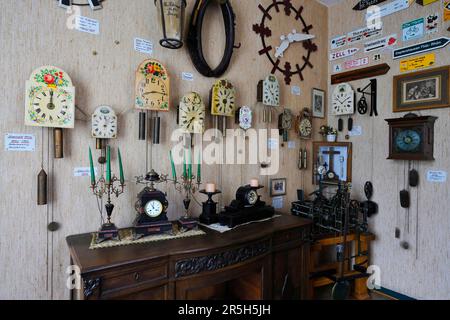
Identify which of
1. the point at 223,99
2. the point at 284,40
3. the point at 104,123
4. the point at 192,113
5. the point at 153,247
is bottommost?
the point at 153,247

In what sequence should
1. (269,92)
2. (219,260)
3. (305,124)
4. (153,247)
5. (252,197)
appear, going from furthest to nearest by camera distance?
1. (305,124)
2. (269,92)
3. (252,197)
4. (219,260)
5. (153,247)

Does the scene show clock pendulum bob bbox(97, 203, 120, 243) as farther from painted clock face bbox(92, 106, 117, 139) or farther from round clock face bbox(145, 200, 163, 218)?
painted clock face bbox(92, 106, 117, 139)

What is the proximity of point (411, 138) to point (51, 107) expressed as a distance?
7.96 ft

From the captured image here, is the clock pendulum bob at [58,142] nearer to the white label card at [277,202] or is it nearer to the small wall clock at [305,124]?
the white label card at [277,202]

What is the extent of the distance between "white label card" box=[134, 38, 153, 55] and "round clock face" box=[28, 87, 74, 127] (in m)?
0.54

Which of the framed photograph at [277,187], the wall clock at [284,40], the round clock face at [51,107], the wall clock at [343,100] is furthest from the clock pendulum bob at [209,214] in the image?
the wall clock at [343,100]

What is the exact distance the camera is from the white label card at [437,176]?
2062 millimetres

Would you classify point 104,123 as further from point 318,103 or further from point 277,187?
point 318,103

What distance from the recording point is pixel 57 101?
4.61ft

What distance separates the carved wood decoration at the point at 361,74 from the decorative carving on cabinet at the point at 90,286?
102 inches

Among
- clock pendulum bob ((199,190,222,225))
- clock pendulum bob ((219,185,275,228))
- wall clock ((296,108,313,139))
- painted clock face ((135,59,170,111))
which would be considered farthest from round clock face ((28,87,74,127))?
wall clock ((296,108,313,139))

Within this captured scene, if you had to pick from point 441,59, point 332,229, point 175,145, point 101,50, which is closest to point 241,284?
point 332,229

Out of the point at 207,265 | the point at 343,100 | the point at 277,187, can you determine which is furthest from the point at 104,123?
the point at 343,100

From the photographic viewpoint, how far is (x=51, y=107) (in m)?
1.39
